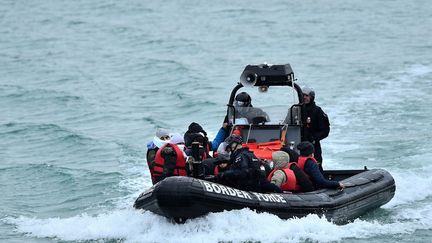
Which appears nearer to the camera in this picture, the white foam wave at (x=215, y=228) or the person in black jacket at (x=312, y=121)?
the white foam wave at (x=215, y=228)

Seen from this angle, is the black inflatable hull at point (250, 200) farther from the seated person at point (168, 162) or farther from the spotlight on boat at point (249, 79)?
the spotlight on boat at point (249, 79)

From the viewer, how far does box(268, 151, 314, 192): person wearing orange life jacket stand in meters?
14.0

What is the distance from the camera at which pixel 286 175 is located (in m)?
14.0

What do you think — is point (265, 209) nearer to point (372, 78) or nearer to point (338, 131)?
point (338, 131)

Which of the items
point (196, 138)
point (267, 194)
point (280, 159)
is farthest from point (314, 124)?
point (267, 194)

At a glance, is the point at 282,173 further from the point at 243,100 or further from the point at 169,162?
the point at 243,100

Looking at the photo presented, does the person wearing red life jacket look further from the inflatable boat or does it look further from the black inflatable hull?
the black inflatable hull

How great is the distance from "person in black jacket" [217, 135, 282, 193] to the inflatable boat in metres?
0.25

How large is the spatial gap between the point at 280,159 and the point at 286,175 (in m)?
0.23

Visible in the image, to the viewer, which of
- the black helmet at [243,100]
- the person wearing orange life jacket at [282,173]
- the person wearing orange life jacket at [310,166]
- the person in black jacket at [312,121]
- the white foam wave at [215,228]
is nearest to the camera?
the white foam wave at [215,228]

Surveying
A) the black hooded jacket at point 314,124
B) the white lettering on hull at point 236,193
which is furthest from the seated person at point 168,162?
the black hooded jacket at point 314,124

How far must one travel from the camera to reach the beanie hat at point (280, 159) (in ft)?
46.1

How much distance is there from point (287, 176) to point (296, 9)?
28899 mm

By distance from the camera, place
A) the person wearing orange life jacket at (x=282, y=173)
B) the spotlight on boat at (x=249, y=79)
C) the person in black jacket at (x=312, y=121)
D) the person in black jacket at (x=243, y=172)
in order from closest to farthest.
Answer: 1. the person in black jacket at (x=243, y=172)
2. the person wearing orange life jacket at (x=282, y=173)
3. the person in black jacket at (x=312, y=121)
4. the spotlight on boat at (x=249, y=79)
